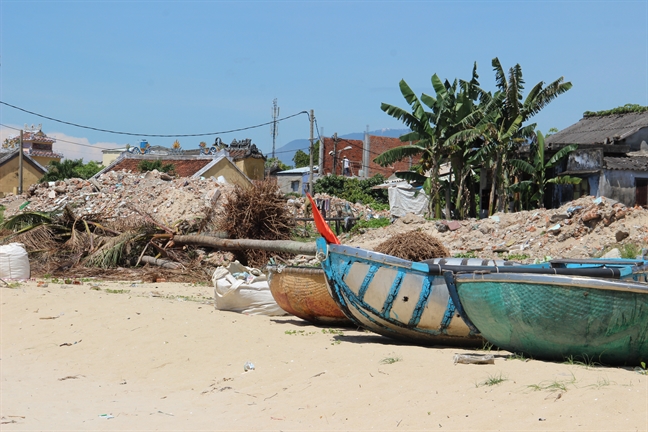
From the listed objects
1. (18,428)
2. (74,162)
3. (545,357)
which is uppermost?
(74,162)

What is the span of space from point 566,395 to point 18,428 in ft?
13.8

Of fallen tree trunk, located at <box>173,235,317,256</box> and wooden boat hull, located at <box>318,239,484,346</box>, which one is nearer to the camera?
wooden boat hull, located at <box>318,239,484,346</box>

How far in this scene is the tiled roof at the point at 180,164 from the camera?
40.9m

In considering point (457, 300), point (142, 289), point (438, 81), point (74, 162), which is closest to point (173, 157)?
point (74, 162)

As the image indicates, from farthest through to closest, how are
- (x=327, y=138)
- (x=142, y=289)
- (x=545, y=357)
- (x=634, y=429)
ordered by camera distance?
(x=327, y=138), (x=142, y=289), (x=545, y=357), (x=634, y=429)

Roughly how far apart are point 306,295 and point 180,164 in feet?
112

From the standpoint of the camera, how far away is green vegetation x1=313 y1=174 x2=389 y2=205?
130ft

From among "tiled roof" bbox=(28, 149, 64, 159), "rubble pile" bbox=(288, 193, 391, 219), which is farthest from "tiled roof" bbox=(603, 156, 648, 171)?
"tiled roof" bbox=(28, 149, 64, 159)

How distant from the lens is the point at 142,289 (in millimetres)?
13039

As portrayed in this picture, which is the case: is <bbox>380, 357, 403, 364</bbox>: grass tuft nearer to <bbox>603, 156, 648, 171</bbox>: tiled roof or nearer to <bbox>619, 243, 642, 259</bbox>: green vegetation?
<bbox>619, 243, 642, 259</bbox>: green vegetation

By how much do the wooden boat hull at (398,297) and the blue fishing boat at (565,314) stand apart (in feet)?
2.83

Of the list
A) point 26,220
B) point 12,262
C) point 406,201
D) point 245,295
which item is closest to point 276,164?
point 406,201

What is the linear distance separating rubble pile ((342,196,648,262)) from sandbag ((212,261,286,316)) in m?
7.86

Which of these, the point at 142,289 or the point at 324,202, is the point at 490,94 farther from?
the point at 142,289
